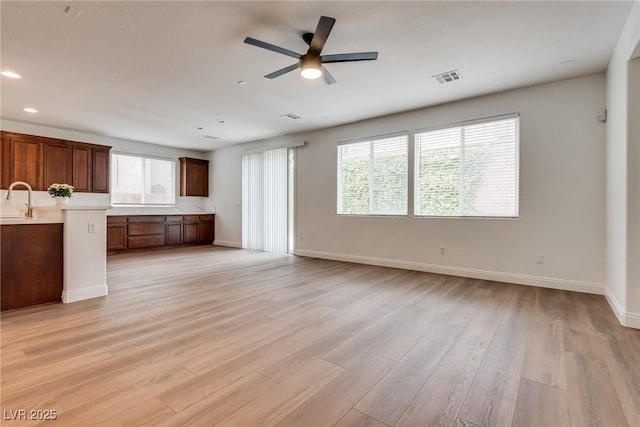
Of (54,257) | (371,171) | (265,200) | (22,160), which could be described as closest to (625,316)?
(371,171)

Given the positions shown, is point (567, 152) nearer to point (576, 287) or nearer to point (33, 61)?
point (576, 287)

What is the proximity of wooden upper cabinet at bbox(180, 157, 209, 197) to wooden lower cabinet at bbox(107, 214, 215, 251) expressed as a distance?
748mm

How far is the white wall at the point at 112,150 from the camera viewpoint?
5945 mm

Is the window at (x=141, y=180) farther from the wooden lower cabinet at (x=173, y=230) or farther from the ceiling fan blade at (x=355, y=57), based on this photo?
the ceiling fan blade at (x=355, y=57)

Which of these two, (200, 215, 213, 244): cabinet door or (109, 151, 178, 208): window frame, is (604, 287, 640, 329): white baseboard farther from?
(109, 151, 178, 208): window frame

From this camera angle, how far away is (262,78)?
3910mm

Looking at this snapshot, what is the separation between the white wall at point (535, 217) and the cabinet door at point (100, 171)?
5.91 metres

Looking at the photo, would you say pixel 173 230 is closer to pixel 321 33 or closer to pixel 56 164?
pixel 56 164

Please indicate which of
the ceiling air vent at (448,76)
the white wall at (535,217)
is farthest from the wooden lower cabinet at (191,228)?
the ceiling air vent at (448,76)

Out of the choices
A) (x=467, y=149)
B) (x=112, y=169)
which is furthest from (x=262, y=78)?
(x=112, y=169)

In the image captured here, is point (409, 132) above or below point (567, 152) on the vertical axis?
above

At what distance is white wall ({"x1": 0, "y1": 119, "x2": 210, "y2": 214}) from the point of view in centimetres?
595

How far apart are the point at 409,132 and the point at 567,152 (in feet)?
7.30

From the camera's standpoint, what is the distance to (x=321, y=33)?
2551 millimetres
